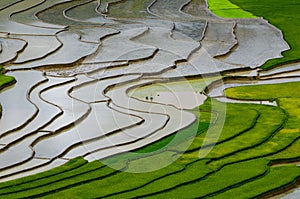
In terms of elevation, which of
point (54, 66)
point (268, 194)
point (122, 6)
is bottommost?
point (122, 6)

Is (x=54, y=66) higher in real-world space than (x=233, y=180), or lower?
lower

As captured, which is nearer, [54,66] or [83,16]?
[54,66]

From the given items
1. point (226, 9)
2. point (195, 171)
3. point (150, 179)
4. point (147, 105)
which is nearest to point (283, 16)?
point (226, 9)

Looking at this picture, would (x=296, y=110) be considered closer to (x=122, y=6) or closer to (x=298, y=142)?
(x=298, y=142)

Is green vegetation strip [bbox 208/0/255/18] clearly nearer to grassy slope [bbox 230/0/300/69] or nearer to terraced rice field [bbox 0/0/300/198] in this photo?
terraced rice field [bbox 0/0/300/198]

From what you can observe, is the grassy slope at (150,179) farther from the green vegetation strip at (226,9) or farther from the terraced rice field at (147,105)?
the green vegetation strip at (226,9)

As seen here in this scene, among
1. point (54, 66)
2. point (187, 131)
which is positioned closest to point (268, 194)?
point (187, 131)

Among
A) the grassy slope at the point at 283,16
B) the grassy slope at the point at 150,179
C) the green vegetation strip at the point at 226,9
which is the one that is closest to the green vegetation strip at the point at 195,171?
the grassy slope at the point at 150,179
